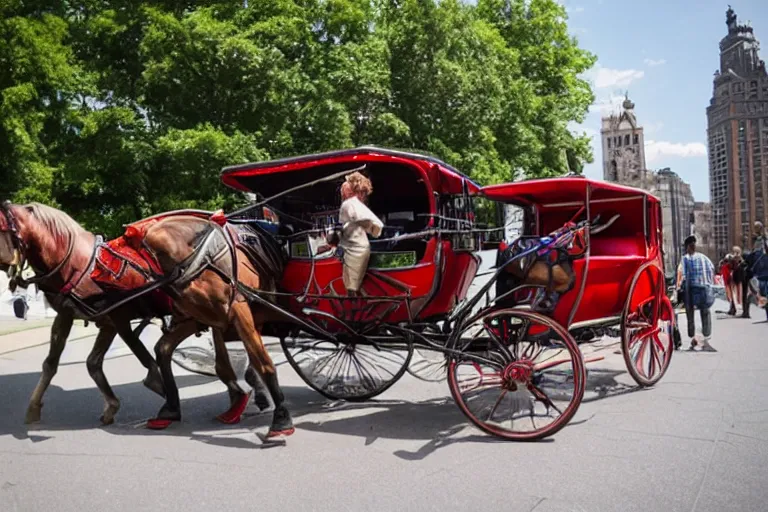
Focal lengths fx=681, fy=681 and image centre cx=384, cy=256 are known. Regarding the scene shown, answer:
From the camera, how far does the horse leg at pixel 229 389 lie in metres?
6.09

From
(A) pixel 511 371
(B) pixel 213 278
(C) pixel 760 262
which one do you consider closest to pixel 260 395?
(B) pixel 213 278

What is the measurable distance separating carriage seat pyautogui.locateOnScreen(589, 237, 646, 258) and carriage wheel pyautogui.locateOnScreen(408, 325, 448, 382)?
2021mm

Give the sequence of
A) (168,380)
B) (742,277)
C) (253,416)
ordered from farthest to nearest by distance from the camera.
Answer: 1. (742,277)
2. (253,416)
3. (168,380)

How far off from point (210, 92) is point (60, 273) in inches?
457

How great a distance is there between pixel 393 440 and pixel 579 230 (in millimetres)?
2198

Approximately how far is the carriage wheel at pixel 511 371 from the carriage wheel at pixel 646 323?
1235 millimetres

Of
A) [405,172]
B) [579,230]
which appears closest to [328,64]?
[405,172]

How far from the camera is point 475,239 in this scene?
631cm

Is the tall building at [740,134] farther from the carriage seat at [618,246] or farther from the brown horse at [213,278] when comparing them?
the brown horse at [213,278]

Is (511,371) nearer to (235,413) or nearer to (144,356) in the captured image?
(235,413)

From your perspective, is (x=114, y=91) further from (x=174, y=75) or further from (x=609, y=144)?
(x=609, y=144)

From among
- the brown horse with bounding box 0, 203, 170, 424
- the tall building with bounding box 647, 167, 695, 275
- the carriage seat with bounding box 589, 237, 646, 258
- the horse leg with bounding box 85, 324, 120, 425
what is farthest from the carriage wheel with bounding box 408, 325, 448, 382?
the tall building with bounding box 647, 167, 695, 275

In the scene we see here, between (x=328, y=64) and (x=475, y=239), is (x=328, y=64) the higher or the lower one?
the higher one

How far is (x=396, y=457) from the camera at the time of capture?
4797 mm
